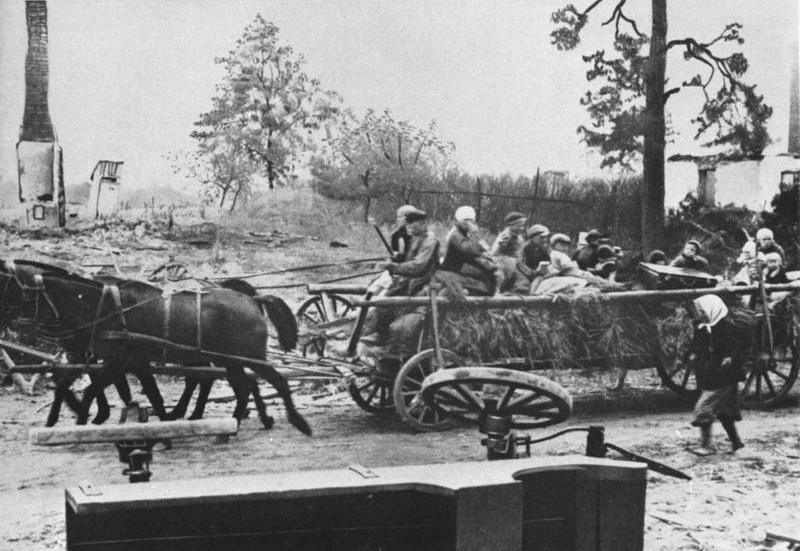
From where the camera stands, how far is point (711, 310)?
5.71 meters

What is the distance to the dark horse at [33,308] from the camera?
4.52m

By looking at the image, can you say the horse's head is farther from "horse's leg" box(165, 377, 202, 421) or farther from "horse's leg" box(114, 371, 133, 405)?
"horse's leg" box(165, 377, 202, 421)

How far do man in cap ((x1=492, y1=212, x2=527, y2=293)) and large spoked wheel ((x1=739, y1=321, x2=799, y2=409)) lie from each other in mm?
1517

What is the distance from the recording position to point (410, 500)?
4.57 metres

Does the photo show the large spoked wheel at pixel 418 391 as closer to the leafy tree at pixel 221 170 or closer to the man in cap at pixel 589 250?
the man in cap at pixel 589 250

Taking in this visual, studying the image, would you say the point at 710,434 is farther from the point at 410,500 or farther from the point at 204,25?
the point at 204,25

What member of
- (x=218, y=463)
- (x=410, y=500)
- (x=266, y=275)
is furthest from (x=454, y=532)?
(x=266, y=275)

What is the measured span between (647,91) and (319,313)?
7.53 ft

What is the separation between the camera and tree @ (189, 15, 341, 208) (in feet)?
15.9

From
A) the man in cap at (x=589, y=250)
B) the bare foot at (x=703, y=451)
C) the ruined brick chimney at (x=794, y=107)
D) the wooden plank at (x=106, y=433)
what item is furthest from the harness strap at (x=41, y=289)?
the ruined brick chimney at (x=794, y=107)

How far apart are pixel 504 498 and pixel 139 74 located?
2602mm

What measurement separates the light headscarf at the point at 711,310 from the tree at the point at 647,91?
0.42m

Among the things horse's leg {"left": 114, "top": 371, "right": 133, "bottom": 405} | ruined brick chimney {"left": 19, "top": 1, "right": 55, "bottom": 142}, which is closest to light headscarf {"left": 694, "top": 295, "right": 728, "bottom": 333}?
horse's leg {"left": 114, "top": 371, "right": 133, "bottom": 405}

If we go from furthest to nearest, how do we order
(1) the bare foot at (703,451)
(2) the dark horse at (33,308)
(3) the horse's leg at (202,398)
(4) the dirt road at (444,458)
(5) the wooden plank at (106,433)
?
(1) the bare foot at (703,451) < (3) the horse's leg at (202,398) < (2) the dark horse at (33,308) < (4) the dirt road at (444,458) < (5) the wooden plank at (106,433)
